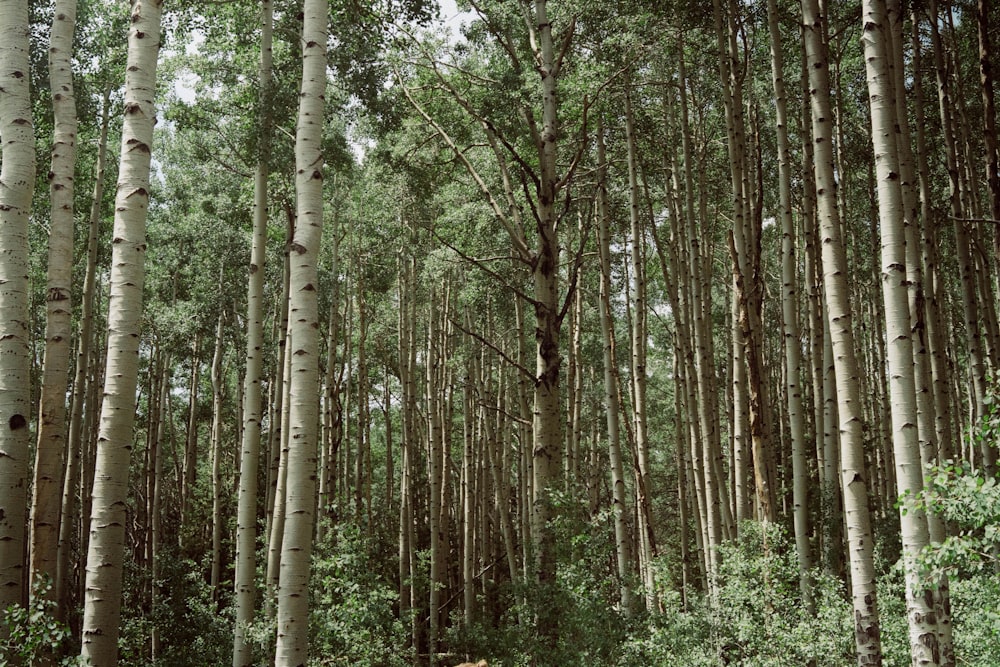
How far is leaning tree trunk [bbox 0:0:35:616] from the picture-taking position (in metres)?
5.05

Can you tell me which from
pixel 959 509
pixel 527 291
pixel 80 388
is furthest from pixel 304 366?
pixel 527 291

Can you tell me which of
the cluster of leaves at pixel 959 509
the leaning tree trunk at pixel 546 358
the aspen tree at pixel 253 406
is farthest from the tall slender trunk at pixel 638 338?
the cluster of leaves at pixel 959 509

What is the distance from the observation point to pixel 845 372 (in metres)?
5.26

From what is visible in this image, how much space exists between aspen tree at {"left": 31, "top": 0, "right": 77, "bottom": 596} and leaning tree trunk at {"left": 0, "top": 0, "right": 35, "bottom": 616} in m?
0.22

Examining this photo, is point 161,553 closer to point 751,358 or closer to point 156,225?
Answer: point 156,225

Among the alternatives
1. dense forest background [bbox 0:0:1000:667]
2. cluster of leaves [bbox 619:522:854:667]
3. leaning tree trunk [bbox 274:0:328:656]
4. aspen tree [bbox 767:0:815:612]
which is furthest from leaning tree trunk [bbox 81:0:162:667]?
aspen tree [bbox 767:0:815:612]

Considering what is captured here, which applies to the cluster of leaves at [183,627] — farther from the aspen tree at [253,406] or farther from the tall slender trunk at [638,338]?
the tall slender trunk at [638,338]

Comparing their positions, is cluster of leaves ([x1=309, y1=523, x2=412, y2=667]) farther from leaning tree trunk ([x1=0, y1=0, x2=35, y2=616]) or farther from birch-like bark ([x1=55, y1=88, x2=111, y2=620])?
birch-like bark ([x1=55, y1=88, x2=111, y2=620])

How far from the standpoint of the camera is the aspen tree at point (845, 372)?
16.4 ft

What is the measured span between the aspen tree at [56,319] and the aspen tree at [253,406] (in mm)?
2318

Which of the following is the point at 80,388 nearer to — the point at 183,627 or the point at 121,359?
the point at 183,627

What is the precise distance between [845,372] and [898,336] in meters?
0.47

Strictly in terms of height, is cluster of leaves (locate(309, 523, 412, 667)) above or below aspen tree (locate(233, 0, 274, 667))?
below

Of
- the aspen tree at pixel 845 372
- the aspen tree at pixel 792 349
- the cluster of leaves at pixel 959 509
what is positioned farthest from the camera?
the aspen tree at pixel 792 349
